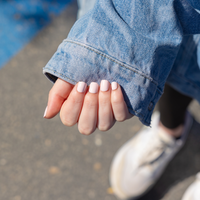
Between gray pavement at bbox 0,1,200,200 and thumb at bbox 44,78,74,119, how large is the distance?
3.20ft

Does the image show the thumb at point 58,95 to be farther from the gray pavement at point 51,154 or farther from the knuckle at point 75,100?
the gray pavement at point 51,154

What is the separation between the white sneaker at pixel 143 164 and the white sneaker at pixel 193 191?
226 mm

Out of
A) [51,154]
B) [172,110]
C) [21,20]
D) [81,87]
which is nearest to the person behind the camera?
[81,87]

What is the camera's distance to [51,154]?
1.50m

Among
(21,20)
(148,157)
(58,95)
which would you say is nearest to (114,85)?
(58,95)

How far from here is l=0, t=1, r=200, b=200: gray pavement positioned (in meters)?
1.41

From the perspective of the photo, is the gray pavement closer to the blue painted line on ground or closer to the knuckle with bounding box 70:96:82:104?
the blue painted line on ground

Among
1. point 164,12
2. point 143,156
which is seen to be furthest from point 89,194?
point 164,12

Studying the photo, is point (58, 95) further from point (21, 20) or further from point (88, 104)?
point (21, 20)

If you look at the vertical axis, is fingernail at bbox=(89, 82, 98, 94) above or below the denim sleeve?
below

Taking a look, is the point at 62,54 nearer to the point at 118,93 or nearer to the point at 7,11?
the point at 118,93

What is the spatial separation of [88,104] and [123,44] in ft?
0.69

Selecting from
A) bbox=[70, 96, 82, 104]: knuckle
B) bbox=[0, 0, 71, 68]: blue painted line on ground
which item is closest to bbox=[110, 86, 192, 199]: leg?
bbox=[70, 96, 82, 104]: knuckle

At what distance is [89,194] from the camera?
141 centimetres
